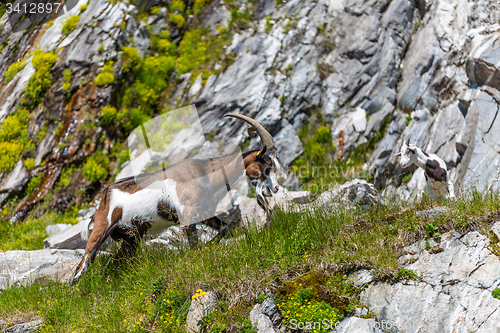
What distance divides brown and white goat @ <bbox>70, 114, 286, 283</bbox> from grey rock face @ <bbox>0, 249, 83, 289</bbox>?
0.86 m

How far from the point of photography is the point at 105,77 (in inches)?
464

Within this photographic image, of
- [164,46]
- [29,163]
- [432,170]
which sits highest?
[164,46]

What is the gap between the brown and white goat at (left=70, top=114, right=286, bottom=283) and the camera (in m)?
6.21

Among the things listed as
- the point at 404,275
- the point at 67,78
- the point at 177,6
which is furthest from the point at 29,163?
the point at 404,275

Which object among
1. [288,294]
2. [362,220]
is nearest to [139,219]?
[288,294]

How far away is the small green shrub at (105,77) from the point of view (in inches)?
464

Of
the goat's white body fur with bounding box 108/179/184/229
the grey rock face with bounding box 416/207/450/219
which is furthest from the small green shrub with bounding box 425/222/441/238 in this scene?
the goat's white body fur with bounding box 108/179/184/229

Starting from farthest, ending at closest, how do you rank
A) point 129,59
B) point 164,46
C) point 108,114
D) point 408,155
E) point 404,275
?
point 164,46
point 129,59
point 108,114
point 408,155
point 404,275

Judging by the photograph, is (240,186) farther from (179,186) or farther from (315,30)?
(315,30)

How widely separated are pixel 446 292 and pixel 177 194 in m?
4.24

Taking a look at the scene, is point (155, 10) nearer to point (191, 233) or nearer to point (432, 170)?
point (191, 233)


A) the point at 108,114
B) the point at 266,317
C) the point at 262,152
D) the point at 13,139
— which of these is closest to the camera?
the point at 266,317

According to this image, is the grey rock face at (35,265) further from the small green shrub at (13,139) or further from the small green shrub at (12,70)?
the small green shrub at (12,70)

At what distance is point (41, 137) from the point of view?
11.0 meters
